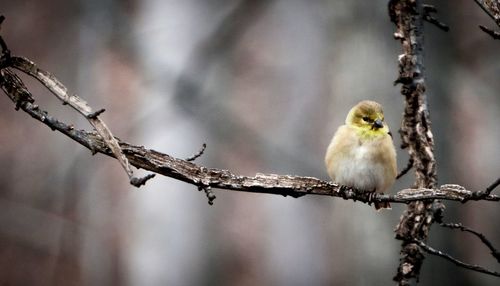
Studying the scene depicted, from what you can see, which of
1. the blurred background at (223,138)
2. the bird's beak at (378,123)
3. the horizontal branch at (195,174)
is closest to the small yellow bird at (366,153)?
the bird's beak at (378,123)

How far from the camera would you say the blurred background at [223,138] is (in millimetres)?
3719

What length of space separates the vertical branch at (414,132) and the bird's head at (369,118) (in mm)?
259

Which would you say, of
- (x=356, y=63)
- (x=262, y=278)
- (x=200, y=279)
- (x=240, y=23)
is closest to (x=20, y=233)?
(x=200, y=279)

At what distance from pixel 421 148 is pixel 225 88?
2.27 m

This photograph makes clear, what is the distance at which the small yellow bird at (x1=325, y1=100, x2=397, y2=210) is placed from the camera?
207cm

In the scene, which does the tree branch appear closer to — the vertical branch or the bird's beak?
the vertical branch

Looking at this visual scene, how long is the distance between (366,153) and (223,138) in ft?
5.74

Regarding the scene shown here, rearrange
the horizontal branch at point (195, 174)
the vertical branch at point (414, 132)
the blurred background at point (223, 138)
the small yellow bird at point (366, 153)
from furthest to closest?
the blurred background at point (223, 138)
the small yellow bird at point (366, 153)
the vertical branch at point (414, 132)
the horizontal branch at point (195, 174)

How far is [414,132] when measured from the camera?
5.90 feet

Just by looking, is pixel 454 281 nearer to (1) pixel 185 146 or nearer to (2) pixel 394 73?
(2) pixel 394 73

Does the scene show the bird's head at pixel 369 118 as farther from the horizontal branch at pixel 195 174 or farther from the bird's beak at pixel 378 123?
the horizontal branch at pixel 195 174

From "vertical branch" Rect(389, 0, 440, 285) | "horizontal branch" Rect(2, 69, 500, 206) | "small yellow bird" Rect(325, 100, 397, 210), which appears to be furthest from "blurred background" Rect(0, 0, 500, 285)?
"horizontal branch" Rect(2, 69, 500, 206)

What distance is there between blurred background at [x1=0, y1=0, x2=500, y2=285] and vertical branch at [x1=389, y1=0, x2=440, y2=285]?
182cm

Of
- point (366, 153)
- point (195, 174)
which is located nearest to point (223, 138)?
point (366, 153)
